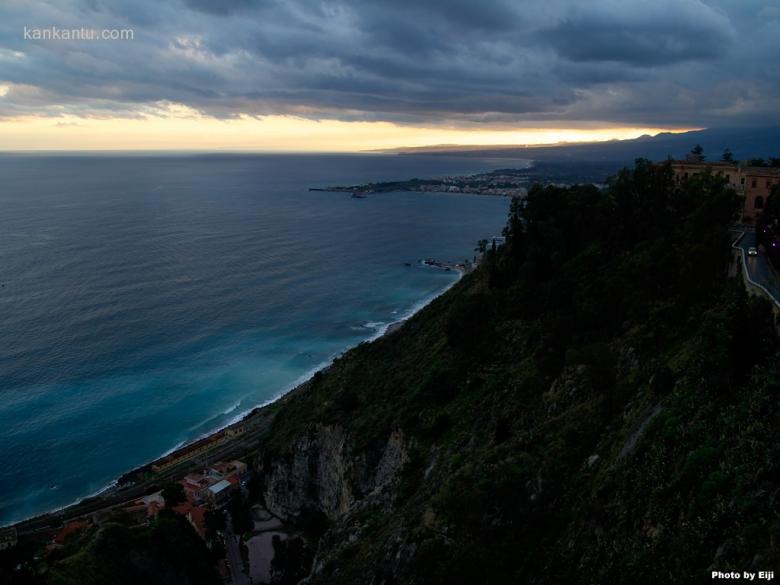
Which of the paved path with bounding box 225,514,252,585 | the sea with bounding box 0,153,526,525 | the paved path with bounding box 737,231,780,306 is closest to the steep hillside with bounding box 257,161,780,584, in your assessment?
the paved path with bounding box 737,231,780,306

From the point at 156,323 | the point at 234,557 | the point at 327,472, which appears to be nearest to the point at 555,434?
the point at 327,472

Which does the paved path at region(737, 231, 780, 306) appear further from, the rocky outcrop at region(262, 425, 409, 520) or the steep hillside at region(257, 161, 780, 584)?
the rocky outcrop at region(262, 425, 409, 520)

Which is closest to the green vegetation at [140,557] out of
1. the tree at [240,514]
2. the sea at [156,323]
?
the tree at [240,514]

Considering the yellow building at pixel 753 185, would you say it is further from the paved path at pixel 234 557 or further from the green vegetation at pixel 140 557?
Answer: the green vegetation at pixel 140 557

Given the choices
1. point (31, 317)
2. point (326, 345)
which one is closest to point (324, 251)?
point (326, 345)

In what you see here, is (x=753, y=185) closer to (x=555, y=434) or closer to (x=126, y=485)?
(x=555, y=434)

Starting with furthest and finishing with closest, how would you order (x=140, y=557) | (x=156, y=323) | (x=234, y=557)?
(x=156, y=323), (x=234, y=557), (x=140, y=557)
